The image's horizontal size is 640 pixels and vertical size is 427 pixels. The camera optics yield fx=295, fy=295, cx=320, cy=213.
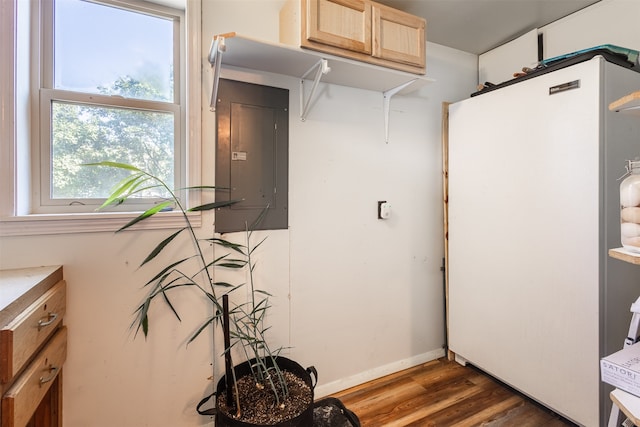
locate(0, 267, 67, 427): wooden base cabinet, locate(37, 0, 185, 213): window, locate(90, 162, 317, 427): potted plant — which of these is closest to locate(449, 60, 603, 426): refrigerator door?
locate(90, 162, 317, 427): potted plant

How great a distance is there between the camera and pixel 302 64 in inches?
60.7

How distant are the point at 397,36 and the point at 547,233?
135cm

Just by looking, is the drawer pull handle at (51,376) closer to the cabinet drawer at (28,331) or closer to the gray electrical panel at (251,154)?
the cabinet drawer at (28,331)

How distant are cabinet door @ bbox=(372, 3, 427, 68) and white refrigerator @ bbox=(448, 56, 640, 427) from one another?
0.59 metres

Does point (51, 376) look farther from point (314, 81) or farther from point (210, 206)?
point (314, 81)

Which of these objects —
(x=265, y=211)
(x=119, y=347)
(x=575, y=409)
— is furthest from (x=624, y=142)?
(x=119, y=347)

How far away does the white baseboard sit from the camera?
1.84 metres

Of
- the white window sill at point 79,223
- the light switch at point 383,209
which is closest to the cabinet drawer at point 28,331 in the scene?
the white window sill at point 79,223

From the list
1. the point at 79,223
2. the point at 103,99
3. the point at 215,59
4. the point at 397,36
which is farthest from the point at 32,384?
the point at 397,36

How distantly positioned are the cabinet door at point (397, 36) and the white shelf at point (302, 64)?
0.24 ft

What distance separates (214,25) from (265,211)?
992 mm

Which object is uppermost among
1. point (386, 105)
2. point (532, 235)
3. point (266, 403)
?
point (386, 105)

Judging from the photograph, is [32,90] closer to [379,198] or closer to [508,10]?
[379,198]

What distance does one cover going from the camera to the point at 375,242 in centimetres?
200
